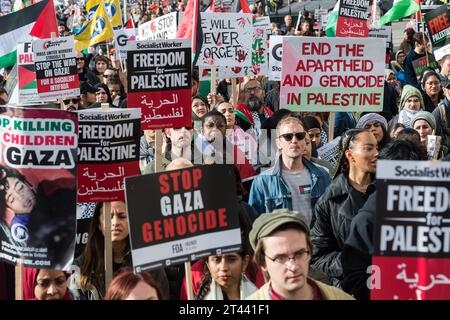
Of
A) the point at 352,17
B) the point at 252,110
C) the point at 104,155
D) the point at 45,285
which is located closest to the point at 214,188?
the point at 45,285

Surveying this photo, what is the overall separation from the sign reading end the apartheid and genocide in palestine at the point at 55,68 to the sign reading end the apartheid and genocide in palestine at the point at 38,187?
5.89 metres

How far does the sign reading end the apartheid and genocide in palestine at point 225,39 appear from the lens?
11.2 meters

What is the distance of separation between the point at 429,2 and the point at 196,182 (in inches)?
949

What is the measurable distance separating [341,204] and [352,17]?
740cm

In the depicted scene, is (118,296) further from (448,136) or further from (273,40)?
(273,40)

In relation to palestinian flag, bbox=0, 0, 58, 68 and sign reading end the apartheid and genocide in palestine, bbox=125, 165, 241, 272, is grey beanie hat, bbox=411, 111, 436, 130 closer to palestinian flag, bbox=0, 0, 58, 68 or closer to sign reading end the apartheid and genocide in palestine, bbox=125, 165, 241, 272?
sign reading end the apartheid and genocide in palestine, bbox=125, 165, 241, 272

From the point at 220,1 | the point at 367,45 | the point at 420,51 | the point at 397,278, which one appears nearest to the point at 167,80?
the point at 367,45

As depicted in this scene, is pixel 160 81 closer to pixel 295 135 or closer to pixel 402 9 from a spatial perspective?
pixel 295 135

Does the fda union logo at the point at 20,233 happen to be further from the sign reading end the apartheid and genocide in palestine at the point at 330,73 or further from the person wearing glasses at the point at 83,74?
the person wearing glasses at the point at 83,74

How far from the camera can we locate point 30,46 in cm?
1130

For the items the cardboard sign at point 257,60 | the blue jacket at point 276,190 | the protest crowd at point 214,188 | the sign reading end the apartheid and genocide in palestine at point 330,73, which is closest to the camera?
the protest crowd at point 214,188

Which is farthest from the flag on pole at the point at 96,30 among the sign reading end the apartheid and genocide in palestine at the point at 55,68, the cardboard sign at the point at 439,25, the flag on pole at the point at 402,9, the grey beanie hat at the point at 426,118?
the grey beanie hat at the point at 426,118

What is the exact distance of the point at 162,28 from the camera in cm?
1102

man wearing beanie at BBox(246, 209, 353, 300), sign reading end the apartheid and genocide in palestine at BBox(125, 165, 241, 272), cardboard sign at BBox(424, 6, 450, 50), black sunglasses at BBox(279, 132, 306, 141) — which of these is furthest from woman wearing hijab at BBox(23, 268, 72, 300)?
cardboard sign at BBox(424, 6, 450, 50)
